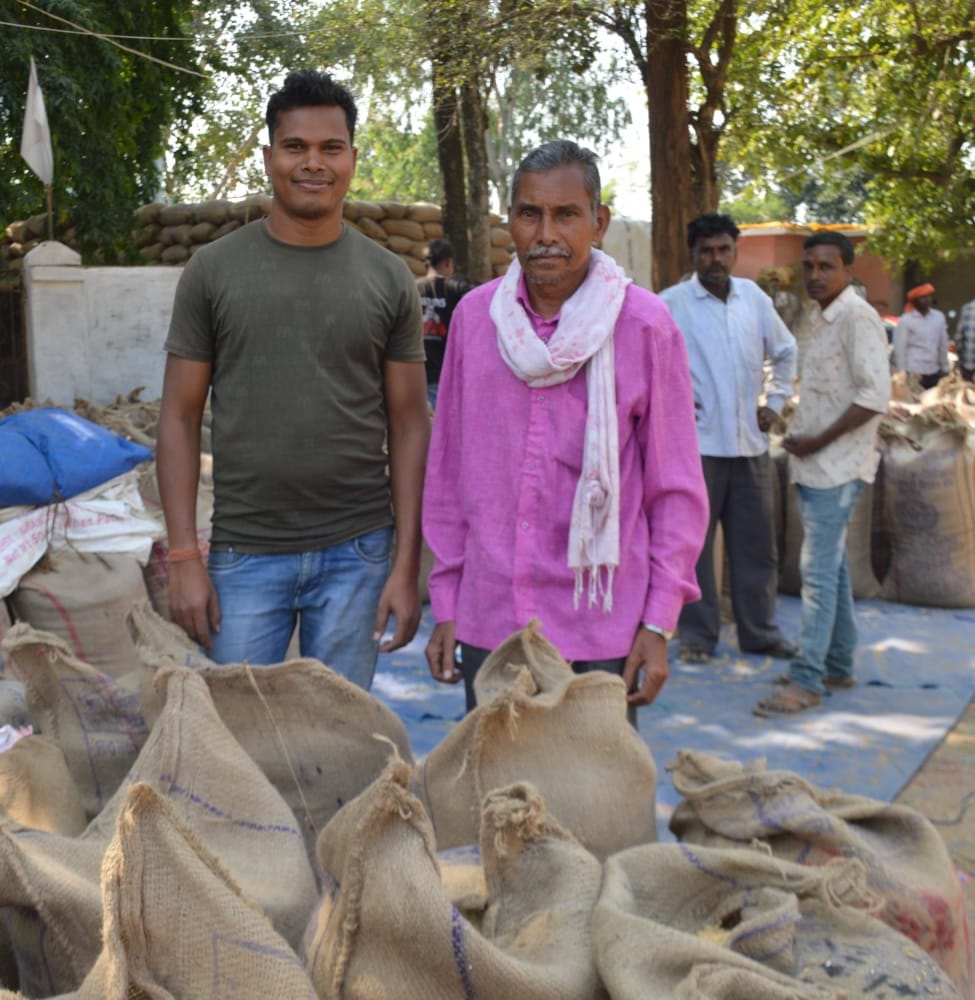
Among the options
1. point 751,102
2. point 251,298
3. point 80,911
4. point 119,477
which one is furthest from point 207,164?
point 80,911

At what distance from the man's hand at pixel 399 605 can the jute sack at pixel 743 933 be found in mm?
1115

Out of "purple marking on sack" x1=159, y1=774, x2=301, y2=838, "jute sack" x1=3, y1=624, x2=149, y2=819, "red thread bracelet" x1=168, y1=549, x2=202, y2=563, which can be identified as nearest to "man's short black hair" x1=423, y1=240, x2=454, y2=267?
"red thread bracelet" x1=168, y1=549, x2=202, y2=563

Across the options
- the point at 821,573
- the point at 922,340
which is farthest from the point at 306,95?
the point at 922,340

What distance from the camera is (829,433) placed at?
506 centimetres

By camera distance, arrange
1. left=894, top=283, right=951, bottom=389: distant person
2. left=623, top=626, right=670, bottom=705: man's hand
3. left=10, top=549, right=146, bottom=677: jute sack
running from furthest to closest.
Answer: left=894, top=283, right=951, bottom=389: distant person < left=10, top=549, right=146, bottom=677: jute sack < left=623, top=626, right=670, bottom=705: man's hand

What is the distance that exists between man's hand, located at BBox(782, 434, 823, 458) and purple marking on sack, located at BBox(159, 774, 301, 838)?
3658mm

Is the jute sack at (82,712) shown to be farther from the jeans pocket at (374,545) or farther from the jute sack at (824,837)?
the jute sack at (824,837)

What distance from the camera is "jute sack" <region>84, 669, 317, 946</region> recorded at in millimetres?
1685

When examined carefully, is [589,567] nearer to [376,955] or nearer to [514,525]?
[514,525]

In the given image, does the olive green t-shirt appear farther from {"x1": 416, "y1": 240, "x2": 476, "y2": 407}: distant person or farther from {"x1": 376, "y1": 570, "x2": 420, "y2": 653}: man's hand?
{"x1": 416, "y1": 240, "x2": 476, "y2": 407}: distant person

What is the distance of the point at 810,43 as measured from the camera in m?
10.3

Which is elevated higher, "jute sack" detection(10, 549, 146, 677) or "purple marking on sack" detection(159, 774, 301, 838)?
"purple marking on sack" detection(159, 774, 301, 838)

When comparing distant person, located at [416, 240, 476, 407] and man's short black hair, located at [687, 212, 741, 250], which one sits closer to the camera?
man's short black hair, located at [687, 212, 741, 250]

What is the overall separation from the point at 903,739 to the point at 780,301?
14.1 meters
